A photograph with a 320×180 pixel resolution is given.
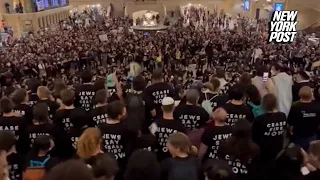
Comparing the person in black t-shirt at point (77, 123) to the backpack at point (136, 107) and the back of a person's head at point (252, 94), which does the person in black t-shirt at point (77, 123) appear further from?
the back of a person's head at point (252, 94)

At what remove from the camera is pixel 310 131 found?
219 inches

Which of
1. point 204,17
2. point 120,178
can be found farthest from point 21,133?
point 204,17

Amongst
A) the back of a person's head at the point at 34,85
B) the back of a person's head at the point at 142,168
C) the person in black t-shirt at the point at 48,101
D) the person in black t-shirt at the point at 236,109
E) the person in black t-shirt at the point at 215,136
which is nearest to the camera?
the back of a person's head at the point at 142,168

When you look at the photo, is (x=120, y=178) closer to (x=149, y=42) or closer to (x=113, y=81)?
(x=113, y=81)

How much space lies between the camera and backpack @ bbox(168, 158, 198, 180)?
3709mm

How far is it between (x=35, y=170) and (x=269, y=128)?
9.14 ft

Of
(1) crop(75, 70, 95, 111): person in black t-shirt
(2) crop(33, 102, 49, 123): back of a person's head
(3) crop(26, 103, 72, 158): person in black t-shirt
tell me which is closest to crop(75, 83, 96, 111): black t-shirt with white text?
(1) crop(75, 70, 95, 111): person in black t-shirt

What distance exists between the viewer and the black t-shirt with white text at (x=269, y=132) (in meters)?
4.97

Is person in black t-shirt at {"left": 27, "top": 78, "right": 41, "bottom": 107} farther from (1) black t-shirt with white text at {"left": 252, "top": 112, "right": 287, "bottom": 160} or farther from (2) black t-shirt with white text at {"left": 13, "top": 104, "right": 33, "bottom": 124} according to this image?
(1) black t-shirt with white text at {"left": 252, "top": 112, "right": 287, "bottom": 160}

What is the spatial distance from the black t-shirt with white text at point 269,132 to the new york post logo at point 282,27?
767 cm

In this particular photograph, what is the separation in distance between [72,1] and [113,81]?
41715 mm

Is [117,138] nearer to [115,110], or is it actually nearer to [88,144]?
[115,110]

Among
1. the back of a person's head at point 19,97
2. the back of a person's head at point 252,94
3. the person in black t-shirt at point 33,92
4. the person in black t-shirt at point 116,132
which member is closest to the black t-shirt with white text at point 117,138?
the person in black t-shirt at point 116,132

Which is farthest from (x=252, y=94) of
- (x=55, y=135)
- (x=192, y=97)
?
(x=55, y=135)
